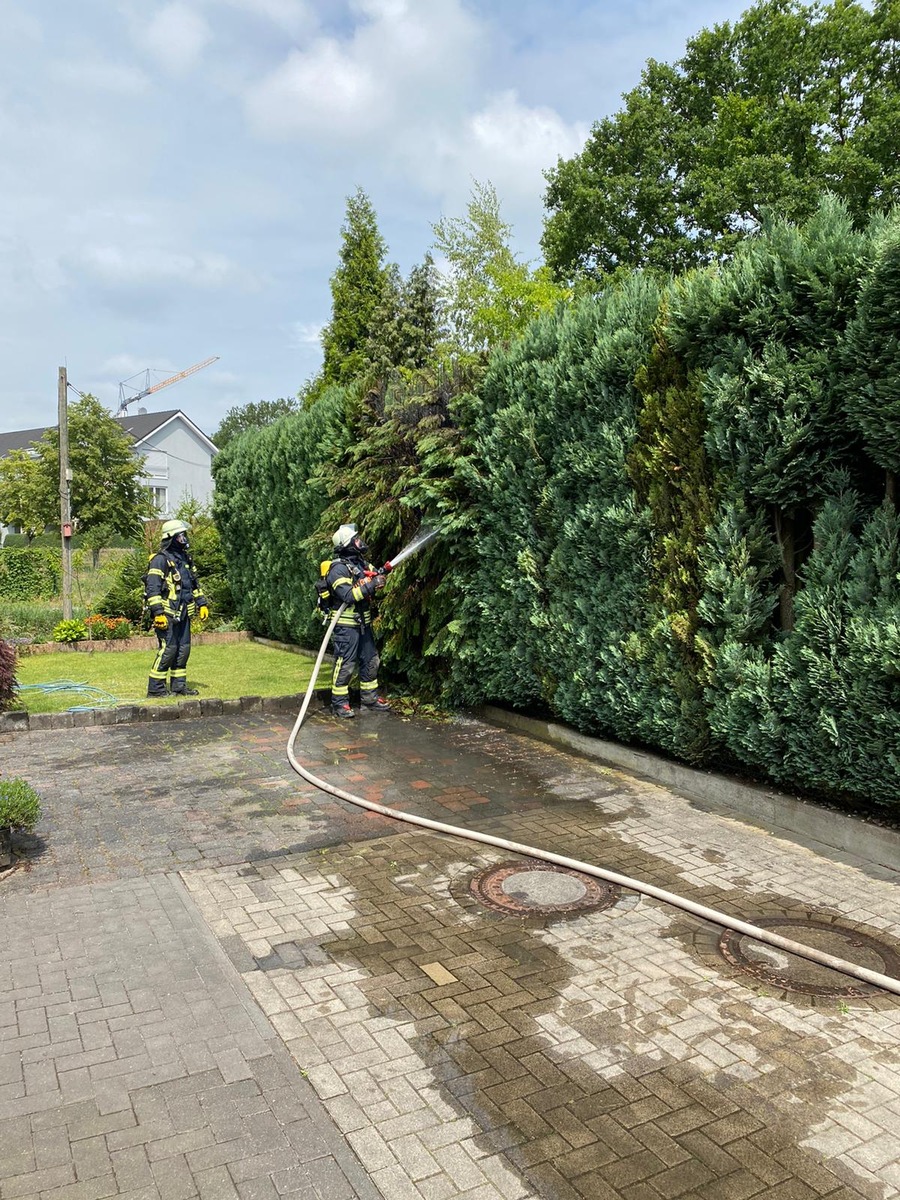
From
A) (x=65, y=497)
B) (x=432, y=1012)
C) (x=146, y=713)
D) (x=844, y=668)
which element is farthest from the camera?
(x=65, y=497)

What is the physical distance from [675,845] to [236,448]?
531 inches

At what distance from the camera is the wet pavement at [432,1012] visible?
10.2 feet

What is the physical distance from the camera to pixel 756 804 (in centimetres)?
682

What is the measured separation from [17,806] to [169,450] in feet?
185

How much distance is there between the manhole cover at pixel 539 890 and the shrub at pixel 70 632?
1263cm

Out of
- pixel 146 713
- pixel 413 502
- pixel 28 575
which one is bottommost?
pixel 146 713

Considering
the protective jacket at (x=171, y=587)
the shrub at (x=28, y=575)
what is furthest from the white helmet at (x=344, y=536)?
the shrub at (x=28, y=575)

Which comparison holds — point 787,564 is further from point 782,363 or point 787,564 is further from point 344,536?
point 344,536

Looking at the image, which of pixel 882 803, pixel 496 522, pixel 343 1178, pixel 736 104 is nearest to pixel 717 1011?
pixel 343 1178

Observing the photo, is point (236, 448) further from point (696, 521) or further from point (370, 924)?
point (370, 924)

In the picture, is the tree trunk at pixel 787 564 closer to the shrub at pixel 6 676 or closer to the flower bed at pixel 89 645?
the shrub at pixel 6 676

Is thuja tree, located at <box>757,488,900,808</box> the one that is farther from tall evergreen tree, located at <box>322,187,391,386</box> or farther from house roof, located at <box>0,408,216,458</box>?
house roof, located at <box>0,408,216,458</box>

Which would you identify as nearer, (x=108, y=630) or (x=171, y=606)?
(x=171, y=606)

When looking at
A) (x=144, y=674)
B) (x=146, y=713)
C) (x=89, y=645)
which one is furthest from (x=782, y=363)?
(x=89, y=645)
